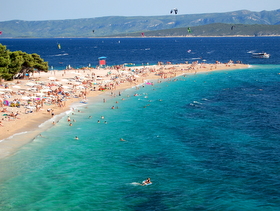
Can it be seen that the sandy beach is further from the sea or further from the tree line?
the sea

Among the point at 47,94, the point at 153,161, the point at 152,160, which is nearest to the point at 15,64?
the point at 47,94

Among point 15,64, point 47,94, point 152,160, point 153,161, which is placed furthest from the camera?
point 15,64

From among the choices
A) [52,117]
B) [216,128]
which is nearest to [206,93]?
[216,128]

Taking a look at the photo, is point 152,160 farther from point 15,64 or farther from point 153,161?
point 15,64

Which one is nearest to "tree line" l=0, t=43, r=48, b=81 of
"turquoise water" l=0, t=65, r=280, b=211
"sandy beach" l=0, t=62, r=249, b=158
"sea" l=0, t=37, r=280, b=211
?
"sandy beach" l=0, t=62, r=249, b=158

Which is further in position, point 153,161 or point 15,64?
point 15,64

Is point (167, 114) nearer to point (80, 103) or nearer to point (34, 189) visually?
point (80, 103)

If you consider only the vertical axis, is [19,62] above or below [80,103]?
above
